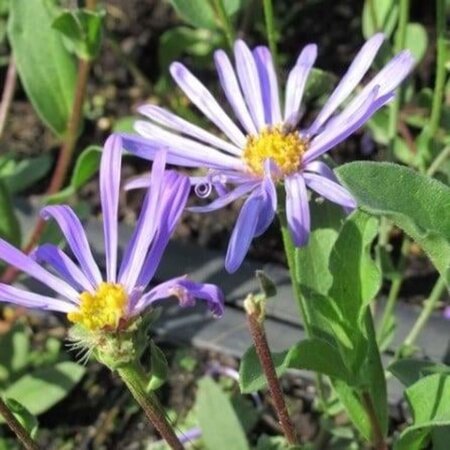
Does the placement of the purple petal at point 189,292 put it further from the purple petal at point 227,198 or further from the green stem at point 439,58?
the green stem at point 439,58

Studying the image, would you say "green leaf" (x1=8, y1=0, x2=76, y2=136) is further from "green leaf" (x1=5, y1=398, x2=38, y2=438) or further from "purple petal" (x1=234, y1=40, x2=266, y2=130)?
"green leaf" (x1=5, y1=398, x2=38, y2=438)

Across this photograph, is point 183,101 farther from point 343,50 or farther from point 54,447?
point 54,447

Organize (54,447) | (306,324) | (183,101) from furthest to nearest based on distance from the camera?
1. (183,101)
2. (54,447)
3. (306,324)

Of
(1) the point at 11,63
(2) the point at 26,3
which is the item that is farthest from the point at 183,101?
(2) the point at 26,3

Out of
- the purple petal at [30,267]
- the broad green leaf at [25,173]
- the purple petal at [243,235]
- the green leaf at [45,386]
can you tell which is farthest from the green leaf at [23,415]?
the broad green leaf at [25,173]

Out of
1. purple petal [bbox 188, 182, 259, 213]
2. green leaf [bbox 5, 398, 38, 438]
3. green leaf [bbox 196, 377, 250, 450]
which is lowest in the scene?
green leaf [bbox 196, 377, 250, 450]

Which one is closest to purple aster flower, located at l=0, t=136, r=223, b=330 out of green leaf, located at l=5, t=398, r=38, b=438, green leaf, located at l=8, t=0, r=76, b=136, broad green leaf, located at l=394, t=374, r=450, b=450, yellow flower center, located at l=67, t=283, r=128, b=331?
yellow flower center, located at l=67, t=283, r=128, b=331
